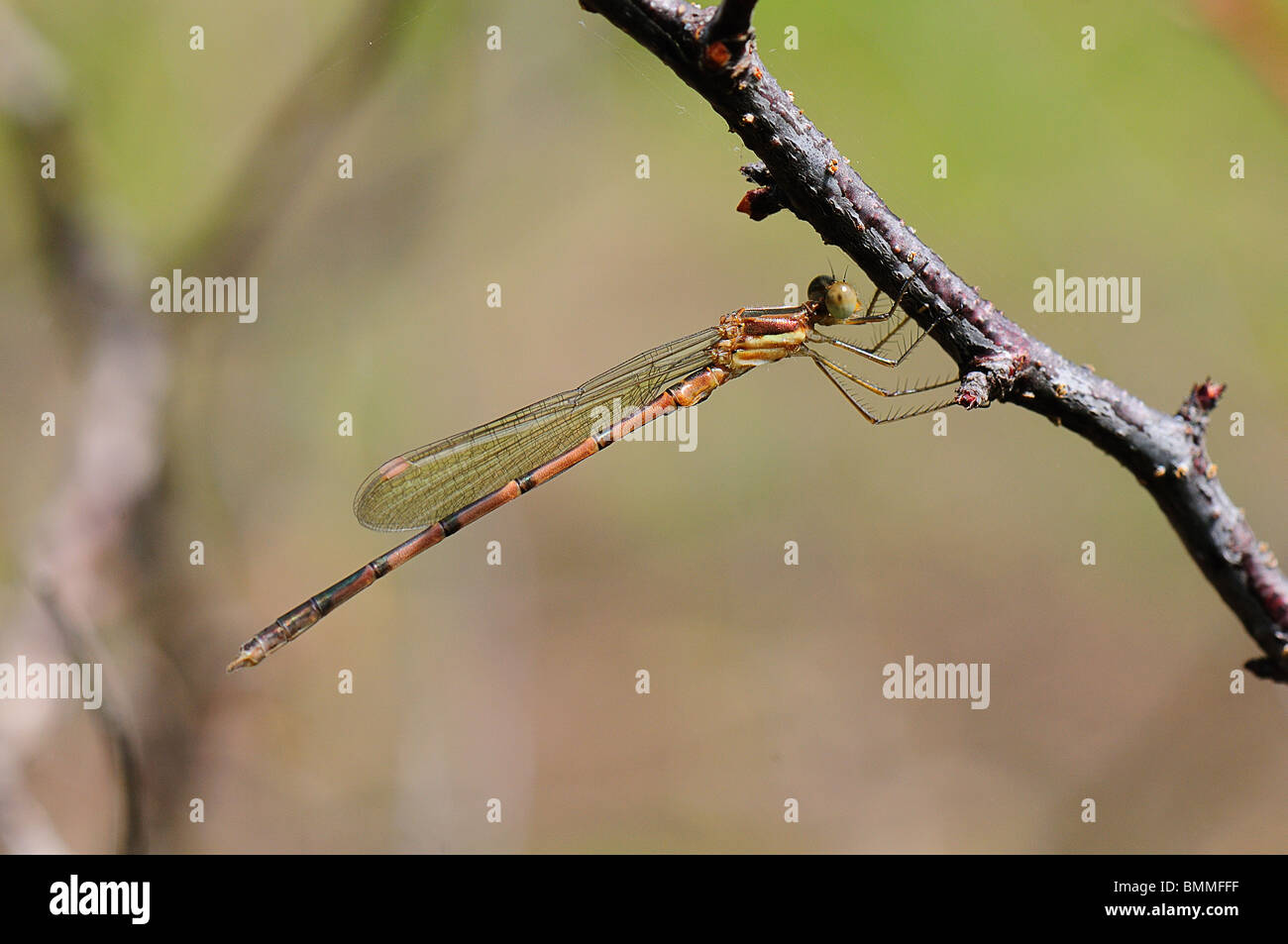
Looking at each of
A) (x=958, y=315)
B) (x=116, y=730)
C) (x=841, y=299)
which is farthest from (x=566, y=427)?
(x=958, y=315)

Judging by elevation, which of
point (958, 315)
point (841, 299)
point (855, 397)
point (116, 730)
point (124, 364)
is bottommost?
point (116, 730)

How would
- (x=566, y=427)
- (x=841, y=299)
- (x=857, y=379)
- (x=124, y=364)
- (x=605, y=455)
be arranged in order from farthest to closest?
(x=605, y=455) < (x=566, y=427) < (x=124, y=364) < (x=857, y=379) < (x=841, y=299)

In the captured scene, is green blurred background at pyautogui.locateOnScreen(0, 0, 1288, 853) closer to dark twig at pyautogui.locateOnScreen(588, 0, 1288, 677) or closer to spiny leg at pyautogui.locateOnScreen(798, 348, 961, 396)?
spiny leg at pyautogui.locateOnScreen(798, 348, 961, 396)

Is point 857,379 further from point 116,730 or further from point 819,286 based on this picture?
point 116,730

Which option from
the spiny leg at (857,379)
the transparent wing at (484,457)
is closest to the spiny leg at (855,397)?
the spiny leg at (857,379)

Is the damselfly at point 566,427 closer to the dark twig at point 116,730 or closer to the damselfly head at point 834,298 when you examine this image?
the damselfly head at point 834,298

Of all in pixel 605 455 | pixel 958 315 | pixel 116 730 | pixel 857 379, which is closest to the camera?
pixel 958 315

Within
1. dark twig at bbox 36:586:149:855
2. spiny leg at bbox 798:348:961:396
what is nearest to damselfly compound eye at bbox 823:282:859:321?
spiny leg at bbox 798:348:961:396

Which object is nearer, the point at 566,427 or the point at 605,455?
the point at 566,427
